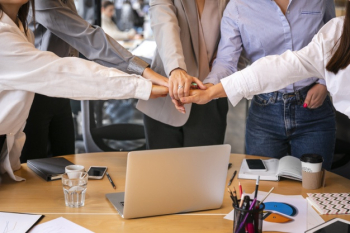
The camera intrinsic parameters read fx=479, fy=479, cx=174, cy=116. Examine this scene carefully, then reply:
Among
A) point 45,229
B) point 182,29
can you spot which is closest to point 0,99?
point 45,229

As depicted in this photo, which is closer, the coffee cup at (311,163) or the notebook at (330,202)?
the notebook at (330,202)

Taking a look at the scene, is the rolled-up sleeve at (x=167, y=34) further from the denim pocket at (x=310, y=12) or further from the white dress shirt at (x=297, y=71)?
the denim pocket at (x=310, y=12)

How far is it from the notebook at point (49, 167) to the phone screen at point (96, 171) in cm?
11

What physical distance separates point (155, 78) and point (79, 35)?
491 millimetres

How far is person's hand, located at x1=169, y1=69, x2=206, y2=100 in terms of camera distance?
85.7 inches

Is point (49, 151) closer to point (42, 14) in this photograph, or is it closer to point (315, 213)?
point (42, 14)

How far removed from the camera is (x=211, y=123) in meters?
2.50

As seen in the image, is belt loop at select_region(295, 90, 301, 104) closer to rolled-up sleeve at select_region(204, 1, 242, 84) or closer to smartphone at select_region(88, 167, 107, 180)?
rolled-up sleeve at select_region(204, 1, 242, 84)

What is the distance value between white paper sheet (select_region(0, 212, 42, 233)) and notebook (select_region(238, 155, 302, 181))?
842 mm

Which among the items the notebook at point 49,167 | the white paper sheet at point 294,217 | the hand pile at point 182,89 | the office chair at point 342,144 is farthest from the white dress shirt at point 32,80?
the office chair at point 342,144

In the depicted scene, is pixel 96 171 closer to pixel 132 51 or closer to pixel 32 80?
pixel 32 80

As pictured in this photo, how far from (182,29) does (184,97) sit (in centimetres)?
41

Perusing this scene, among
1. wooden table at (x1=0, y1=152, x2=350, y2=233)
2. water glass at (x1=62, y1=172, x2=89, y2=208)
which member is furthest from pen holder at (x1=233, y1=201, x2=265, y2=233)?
water glass at (x1=62, y1=172, x2=89, y2=208)

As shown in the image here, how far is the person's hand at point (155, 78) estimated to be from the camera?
89.9 inches
